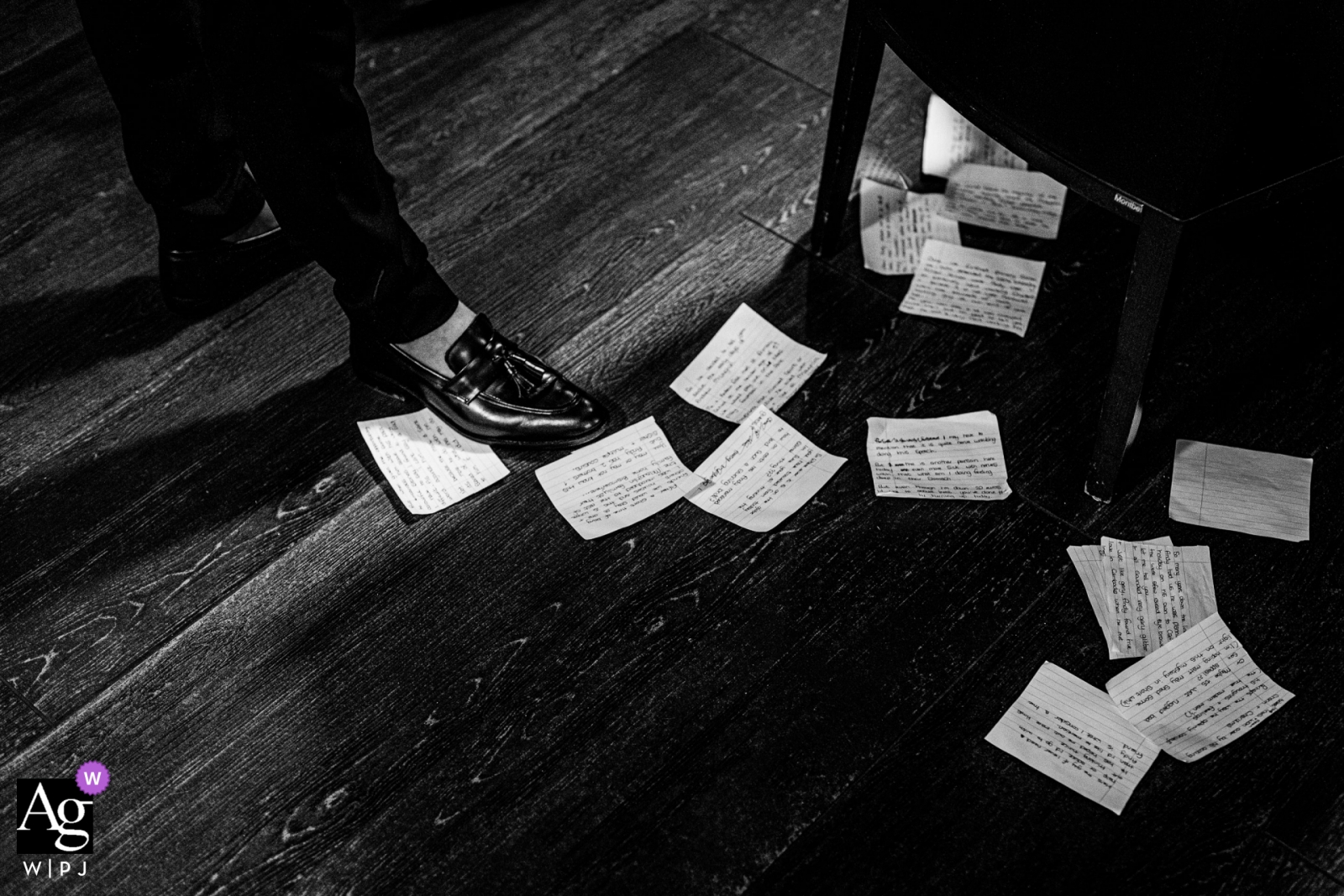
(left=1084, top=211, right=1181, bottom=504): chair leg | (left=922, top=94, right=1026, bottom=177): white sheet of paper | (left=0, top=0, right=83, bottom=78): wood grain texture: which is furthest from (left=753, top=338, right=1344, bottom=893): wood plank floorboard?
(left=0, top=0, right=83, bottom=78): wood grain texture

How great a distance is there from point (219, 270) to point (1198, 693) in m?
1.42

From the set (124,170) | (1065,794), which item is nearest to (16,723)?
(124,170)

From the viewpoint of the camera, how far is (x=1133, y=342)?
1473 mm

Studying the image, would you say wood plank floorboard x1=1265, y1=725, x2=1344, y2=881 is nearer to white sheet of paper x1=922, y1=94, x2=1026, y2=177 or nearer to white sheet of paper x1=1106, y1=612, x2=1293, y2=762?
white sheet of paper x1=1106, y1=612, x2=1293, y2=762

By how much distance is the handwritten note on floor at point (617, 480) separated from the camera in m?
1.63

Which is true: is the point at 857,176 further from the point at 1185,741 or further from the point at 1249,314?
the point at 1185,741

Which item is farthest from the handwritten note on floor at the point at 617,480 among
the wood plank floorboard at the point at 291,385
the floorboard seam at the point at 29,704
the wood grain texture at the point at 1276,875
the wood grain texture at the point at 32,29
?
the wood grain texture at the point at 32,29

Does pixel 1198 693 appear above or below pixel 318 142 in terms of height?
below

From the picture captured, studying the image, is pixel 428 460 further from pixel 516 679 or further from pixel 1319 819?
pixel 1319 819

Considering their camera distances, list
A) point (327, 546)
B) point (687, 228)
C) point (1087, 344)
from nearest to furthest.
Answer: point (327, 546)
point (1087, 344)
point (687, 228)

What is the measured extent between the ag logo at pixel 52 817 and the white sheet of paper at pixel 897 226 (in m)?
1.24

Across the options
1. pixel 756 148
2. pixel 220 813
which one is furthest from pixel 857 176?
pixel 220 813

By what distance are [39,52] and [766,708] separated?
6.12ft

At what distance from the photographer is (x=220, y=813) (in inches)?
54.2
